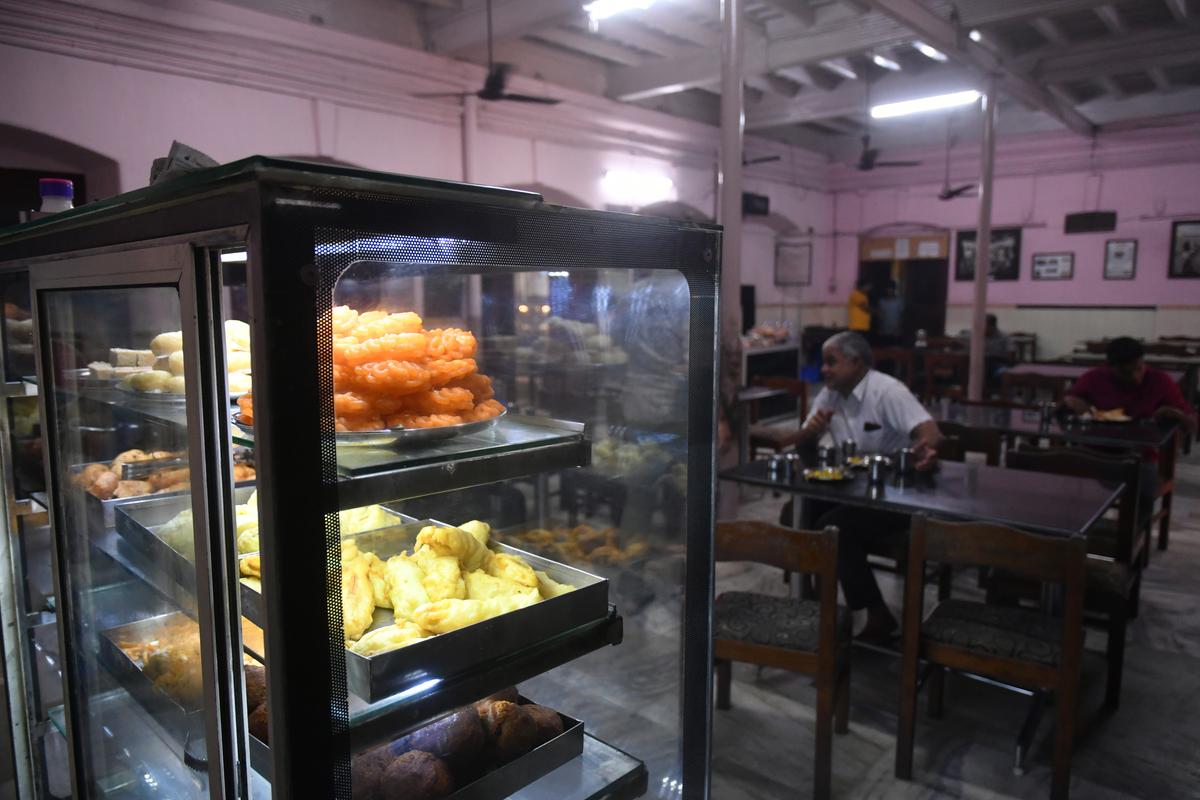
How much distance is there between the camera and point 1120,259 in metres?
11.5

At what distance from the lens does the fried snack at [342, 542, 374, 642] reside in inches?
47.3

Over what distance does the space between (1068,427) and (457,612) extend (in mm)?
4878

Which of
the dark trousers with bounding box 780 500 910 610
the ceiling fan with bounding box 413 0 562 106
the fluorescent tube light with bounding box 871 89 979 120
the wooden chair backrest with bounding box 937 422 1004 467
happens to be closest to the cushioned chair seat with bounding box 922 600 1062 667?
the dark trousers with bounding box 780 500 910 610

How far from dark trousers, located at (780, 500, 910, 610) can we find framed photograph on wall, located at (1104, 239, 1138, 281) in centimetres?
1013

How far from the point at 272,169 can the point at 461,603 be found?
72 centimetres

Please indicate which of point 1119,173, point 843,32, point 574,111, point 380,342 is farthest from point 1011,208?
point 380,342

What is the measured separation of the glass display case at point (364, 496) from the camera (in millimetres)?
926

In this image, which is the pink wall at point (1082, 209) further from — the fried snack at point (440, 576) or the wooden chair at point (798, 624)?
the fried snack at point (440, 576)

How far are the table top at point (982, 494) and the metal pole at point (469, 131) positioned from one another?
15.4ft

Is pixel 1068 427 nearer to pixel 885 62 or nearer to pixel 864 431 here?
pixel 864 431

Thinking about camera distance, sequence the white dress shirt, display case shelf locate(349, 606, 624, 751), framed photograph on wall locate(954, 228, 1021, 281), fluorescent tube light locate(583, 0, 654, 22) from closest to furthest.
Result: display case shelf locate(349, 606, 624, 751), the white dress shirt, fluorescent tube light locate(583, 0, 654, 22), framed photograph on wall locate(954, 228, 1021, 281)

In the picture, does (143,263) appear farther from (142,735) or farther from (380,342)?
(142,735)

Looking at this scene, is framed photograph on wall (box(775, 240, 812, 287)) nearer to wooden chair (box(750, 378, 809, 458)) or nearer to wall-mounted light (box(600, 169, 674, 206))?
wall-mounted light (box(600, 169, 674, 206))

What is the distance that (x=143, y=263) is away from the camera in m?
1.10
